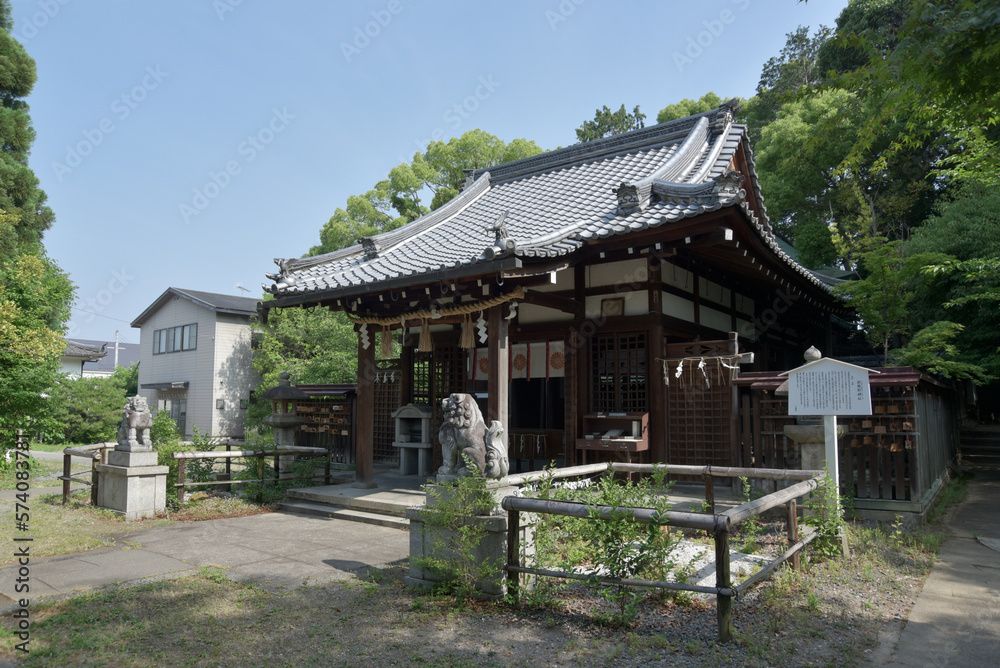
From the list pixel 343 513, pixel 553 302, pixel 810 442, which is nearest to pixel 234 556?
pixel 343 513

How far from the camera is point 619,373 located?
1064 centimetres

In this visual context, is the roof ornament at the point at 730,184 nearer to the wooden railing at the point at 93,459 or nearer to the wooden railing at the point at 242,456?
the wooden railing at the point at 242,456

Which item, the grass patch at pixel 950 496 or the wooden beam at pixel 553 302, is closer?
the grass patch at pixel 950 496

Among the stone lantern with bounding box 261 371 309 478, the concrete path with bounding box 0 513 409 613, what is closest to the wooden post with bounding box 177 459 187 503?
the concrete path with bounding box 0 513 409 613

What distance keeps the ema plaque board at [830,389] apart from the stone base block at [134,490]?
9.09 meters

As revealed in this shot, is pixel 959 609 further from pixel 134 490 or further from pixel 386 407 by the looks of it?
pixel 386 407

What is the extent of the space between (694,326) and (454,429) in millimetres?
6900

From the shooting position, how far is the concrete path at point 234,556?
20.0 ft

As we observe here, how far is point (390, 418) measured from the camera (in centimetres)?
1454

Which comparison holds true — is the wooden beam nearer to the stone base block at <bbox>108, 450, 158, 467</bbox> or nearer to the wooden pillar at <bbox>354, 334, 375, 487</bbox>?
the wooden pillar at <bbox>354, 334, 375, 487</bbox>

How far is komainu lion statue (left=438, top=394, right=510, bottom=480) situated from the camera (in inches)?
222

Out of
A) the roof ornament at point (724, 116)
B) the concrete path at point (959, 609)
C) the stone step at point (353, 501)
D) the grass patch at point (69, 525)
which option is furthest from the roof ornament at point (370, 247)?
the concrete path at point (959, 609)

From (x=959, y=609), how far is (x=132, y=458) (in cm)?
1040

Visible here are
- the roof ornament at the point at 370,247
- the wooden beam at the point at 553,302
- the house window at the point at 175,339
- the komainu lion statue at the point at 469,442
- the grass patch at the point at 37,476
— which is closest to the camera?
the komainu lion statue at the point at 469,442
